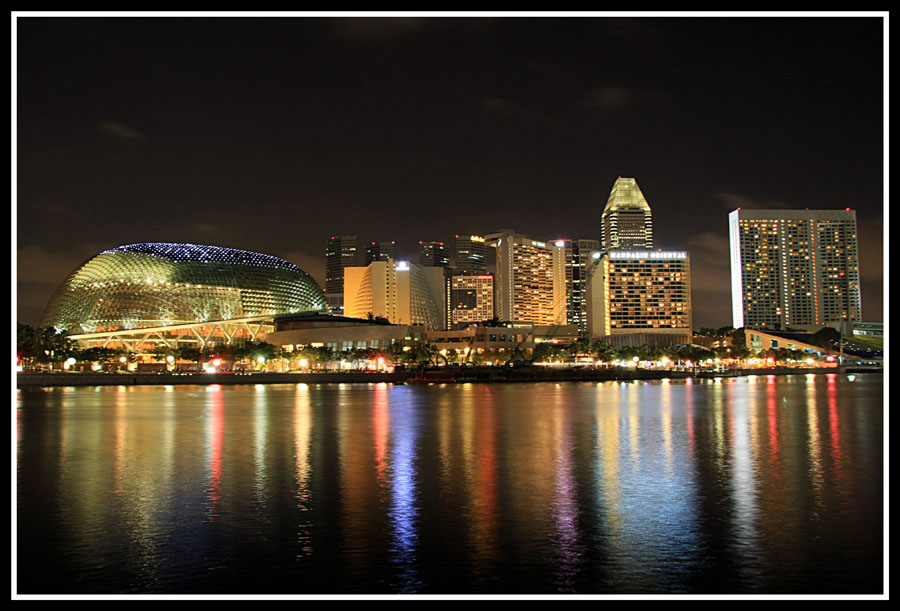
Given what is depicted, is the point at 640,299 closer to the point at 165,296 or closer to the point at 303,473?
the point at 165,296

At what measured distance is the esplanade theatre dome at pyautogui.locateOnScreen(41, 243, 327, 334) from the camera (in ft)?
366

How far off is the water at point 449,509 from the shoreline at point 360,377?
160 ft

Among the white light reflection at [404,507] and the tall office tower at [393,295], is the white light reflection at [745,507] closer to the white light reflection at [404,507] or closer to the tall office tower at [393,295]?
the white light reflection at [404,507]

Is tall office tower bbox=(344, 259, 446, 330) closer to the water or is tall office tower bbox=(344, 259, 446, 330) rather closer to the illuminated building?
the illuminated building

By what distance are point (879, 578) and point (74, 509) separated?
14519 mm

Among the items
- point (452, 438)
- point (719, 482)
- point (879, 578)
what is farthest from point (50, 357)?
point (879, 578)

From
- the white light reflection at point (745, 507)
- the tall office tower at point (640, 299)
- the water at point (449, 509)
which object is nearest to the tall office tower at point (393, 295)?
the tall office tower at point (640, 299)

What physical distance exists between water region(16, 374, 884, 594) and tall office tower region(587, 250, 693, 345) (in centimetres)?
14051

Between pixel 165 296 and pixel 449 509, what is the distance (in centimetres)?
10657

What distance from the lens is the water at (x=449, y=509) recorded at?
1142 cm

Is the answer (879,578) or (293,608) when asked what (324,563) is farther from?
(879,578)

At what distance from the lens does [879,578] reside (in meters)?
11.6

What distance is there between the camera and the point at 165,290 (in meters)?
115

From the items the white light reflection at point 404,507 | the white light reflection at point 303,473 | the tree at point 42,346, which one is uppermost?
the tree at point 42,346
